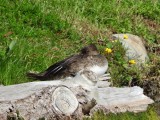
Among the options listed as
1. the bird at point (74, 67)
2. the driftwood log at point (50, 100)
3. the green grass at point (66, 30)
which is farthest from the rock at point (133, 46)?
the driftwood log at point (50, 100)

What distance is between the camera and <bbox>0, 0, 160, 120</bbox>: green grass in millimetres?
8859

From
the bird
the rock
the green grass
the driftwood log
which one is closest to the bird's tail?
the bird

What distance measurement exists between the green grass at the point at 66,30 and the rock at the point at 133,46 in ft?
0.49

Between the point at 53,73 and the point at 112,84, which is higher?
the point at 53,73

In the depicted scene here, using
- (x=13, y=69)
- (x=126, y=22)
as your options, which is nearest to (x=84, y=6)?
(x=126, y=22)

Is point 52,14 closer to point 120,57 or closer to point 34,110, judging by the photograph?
point 120,57

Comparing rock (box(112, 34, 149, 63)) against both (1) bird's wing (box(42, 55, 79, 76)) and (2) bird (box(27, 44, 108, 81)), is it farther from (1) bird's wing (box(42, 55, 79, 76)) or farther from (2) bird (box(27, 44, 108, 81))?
(1) bird's wing (box(42, 55, 79, 76))

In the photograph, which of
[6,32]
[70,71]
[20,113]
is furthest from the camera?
[6,32]

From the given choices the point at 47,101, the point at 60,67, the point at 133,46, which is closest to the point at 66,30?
the point at 133,46

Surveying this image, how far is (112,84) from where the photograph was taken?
30.1 ft

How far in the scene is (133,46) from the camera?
35.0 feet

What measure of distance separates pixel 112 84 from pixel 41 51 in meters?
1.30

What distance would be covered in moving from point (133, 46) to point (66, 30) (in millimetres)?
1251

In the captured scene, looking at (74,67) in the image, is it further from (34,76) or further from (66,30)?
(66,30)
